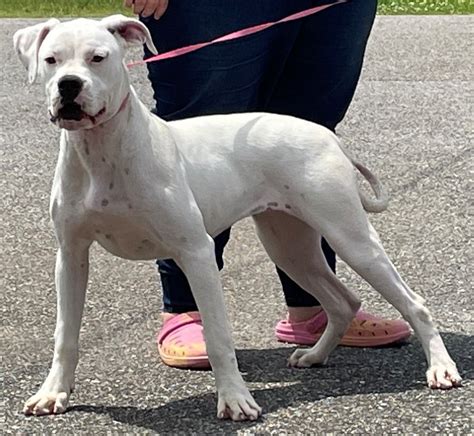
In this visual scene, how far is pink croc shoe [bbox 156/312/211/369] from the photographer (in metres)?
3.95

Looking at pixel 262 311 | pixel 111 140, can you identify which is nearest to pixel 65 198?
pixel 111 140

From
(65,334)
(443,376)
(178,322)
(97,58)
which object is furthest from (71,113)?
(443,376)

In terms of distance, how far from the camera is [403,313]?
376 centimetres

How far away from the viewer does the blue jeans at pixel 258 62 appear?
12.6ft

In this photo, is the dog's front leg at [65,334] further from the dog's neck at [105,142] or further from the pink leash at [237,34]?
the pink leash at [237,34]

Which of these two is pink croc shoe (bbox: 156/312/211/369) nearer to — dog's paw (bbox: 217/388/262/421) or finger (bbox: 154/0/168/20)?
dog's paw (bbox: 217/388/262/421)

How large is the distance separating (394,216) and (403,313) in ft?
7.23

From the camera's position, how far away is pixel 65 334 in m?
3.56

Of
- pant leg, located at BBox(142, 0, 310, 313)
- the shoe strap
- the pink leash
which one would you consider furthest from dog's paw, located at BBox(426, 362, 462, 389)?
the pink leash

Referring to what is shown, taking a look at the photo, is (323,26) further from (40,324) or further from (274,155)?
(40,324)

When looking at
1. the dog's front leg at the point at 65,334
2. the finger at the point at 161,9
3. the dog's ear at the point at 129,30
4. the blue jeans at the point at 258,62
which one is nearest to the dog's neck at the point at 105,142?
the dog's ear at the point at 129,30

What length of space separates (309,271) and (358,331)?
30cm

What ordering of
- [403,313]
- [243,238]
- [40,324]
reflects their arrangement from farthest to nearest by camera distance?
[243,238]
[40,324]
[403,313]

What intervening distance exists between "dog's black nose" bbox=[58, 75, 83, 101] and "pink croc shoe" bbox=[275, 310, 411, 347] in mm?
1508
